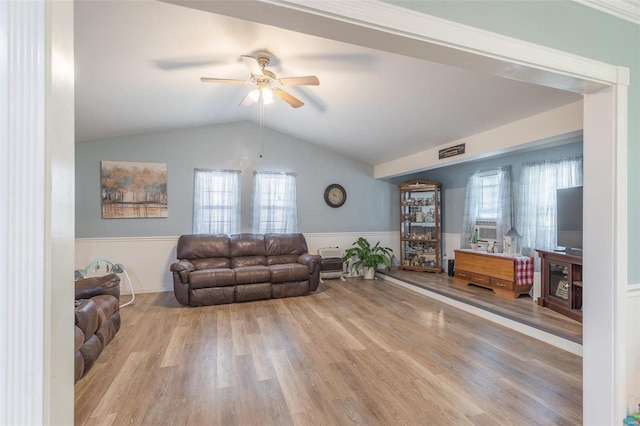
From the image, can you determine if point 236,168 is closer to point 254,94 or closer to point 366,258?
point 254,94

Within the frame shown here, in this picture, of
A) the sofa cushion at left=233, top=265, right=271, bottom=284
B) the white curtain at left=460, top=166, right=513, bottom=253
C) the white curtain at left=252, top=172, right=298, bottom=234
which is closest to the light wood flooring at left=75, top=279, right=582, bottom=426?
the sofa cushion at left=233, top=265, right=271, bottom=284

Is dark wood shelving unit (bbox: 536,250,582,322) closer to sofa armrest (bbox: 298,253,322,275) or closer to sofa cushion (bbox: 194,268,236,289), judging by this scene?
sofa armrest (bbox: 298,253,322,275)

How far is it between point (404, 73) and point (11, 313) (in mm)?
3141

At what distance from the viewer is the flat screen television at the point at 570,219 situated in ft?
10.8

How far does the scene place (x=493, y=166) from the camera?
15.9ft

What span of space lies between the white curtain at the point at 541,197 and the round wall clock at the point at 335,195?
10.2ft

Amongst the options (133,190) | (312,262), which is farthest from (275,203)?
(133,190)

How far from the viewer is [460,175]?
5.57 metres

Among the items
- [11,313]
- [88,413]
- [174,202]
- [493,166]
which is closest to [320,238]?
[174,202]

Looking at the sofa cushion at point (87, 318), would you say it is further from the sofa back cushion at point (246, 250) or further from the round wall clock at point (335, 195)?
the round wall clock at point (335, 195)

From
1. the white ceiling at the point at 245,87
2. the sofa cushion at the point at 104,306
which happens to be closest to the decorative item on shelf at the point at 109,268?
the sofa cushion at the point at 104,306

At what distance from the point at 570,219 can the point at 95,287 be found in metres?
5.38

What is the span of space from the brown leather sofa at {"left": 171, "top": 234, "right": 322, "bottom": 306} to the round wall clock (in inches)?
42.1

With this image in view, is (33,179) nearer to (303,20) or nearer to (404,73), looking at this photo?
(303,20)
